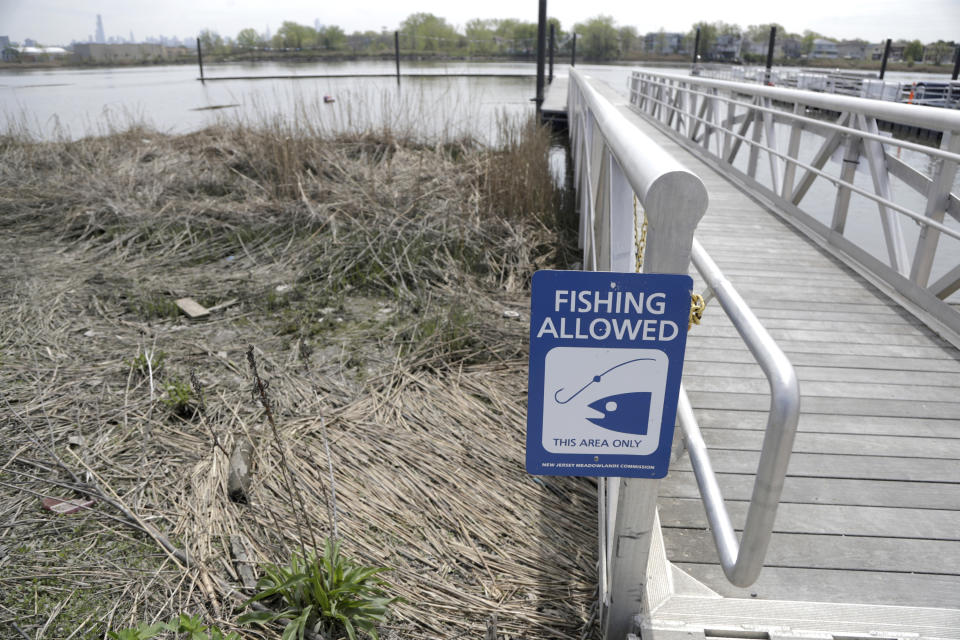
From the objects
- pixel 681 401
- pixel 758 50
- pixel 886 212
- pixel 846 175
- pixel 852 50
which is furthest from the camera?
pixel 852 50

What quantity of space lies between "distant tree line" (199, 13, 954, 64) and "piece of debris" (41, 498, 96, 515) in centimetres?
5140

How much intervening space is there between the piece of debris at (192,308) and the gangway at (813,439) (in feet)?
8.66

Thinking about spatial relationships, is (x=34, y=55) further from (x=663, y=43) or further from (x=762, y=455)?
(x=663, y=43)

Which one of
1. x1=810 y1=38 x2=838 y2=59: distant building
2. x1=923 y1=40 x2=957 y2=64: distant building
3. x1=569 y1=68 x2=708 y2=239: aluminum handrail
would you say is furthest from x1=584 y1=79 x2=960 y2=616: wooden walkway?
x1=810 y1=38 x2=838 y2=59: distant building

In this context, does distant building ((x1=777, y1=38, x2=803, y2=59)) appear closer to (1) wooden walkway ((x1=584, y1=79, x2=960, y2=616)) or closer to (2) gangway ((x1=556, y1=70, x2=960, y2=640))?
(2) gangway ((x1=556, y1=70, x2=960, y2=640))

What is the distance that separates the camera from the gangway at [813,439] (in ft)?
4.69

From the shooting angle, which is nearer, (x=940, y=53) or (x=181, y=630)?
(x=181, y=630)

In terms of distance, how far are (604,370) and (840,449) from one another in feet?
5.07

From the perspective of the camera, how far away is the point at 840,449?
2219 millimetres

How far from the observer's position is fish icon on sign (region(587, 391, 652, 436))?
46.1 inches

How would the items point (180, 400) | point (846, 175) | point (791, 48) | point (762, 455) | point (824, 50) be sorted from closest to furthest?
point (762, 455)
point (180, 400)
point (846, 175)
point (791, 48)
point (824, 50)

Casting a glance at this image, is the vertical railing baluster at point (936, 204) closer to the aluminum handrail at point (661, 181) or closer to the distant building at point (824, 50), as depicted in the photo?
the aluminum handrail at point (661, 181)

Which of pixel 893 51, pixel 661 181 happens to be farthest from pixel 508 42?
pixel 661 181

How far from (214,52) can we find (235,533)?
73300mm
